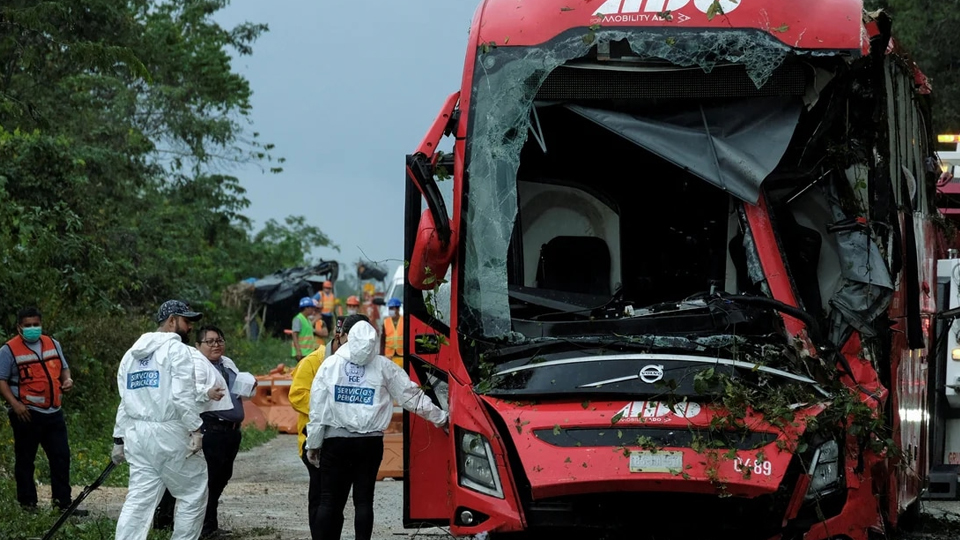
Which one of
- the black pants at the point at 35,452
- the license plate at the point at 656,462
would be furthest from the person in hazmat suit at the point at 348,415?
the black pants at the point at 35,452

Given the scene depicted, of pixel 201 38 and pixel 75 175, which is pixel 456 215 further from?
pixel 201 38

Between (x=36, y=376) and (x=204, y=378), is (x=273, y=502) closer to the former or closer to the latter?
(x=36, y=376)

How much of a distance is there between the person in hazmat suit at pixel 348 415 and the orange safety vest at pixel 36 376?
388 cm

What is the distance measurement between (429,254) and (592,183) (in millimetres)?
1270

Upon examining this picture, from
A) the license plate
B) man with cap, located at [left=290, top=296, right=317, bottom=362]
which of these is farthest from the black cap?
man with cap, located at [left=290, top=296, right=317, bottom=362]

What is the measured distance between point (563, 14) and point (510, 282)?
1452mm

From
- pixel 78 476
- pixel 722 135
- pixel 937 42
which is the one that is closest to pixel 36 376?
pixel 78 476

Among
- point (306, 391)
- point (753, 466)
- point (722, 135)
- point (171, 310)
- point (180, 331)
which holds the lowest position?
point (753, 466)

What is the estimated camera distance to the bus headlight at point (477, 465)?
7.33 meters

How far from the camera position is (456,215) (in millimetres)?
8047

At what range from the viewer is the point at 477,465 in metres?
7.46

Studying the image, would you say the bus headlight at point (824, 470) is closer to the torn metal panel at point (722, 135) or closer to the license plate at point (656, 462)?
the license plate at point (656, 462)

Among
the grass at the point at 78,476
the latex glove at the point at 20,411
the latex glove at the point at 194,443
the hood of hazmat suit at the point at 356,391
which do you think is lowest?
the grass at the point at 78,476

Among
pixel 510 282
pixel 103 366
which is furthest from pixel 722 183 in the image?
pixel 103 366
